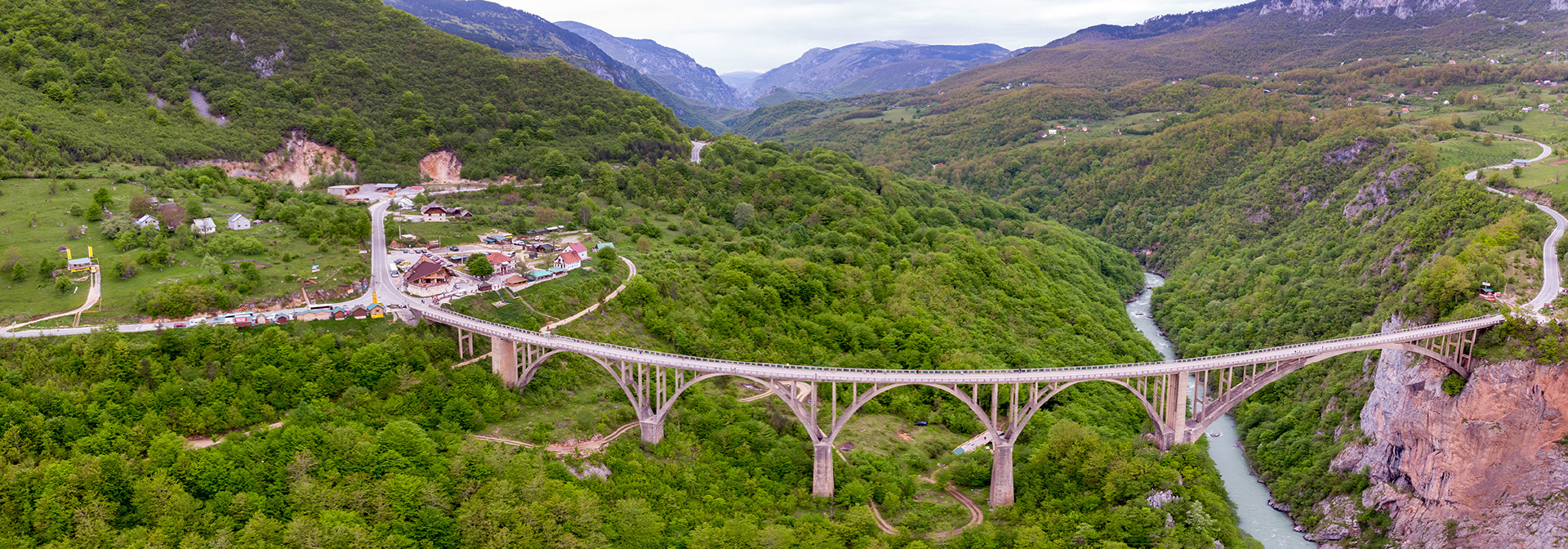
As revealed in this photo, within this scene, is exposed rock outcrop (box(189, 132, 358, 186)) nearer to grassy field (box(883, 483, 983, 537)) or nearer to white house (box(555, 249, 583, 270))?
white house (box(555, 249, 583, 270))

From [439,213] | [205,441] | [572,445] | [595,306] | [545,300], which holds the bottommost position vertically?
[572,445]

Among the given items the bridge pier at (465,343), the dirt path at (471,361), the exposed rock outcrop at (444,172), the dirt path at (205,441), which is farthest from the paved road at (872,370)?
the exposed rock outcrop at (444,172)

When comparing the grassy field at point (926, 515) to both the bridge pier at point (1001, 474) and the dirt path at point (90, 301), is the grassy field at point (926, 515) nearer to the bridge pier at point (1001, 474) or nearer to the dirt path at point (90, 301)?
the bridge pier at point (1001, 474)

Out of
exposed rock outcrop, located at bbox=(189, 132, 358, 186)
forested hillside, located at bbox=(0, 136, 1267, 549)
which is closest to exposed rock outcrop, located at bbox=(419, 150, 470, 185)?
exposed rock outcrop, located at bbox=(189, 132, 358, 186)

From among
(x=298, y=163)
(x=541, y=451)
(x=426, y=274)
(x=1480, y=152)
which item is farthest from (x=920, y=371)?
(x=1480, y=152)

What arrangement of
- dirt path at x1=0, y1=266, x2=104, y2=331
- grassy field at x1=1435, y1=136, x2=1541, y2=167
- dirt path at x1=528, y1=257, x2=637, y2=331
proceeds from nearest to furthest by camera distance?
dirt path at x1=0, y1=266, x2=104, y2=331
dirt path at x1=528, y1=257, x2=637, y2=331
grassy field at x1=1435, y1=136, x2=1541, y2=167

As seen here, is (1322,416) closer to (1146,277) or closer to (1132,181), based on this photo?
(1146,277)

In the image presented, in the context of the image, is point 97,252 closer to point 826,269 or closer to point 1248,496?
point 826,269
